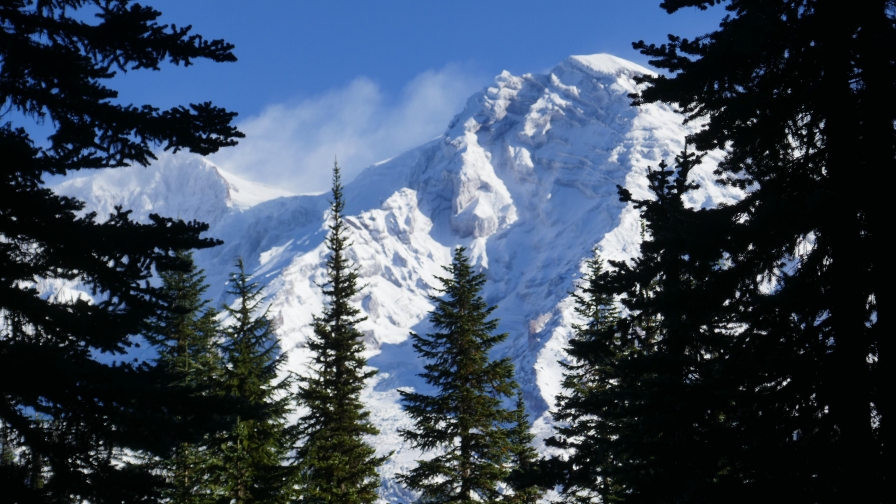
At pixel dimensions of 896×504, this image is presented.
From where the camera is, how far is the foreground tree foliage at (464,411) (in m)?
19.6

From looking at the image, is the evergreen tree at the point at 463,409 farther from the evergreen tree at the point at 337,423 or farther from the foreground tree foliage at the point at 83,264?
the foreground tree foliage at the point at 83,264

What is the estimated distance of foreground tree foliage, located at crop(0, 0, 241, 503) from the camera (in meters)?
7.87

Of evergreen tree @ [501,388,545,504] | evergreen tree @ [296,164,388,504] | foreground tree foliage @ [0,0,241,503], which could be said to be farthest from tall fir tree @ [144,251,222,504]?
foreground tree foliage @ [0,0,241,503]

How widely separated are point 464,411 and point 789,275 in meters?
13.4

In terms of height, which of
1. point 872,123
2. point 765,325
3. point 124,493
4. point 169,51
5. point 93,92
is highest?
point 169,51

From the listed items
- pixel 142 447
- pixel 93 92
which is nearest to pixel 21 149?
pixel 93 92

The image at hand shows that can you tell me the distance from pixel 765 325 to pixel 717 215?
148 centimetres

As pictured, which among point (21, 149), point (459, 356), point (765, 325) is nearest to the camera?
point (21, 149)

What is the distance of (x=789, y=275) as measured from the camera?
8.20 m

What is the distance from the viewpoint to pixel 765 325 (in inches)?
351

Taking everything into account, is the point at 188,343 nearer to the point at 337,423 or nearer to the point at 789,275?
the point at 337,423

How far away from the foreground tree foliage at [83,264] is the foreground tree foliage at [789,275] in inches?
223

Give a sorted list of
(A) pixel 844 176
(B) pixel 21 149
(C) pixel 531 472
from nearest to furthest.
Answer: (B) pixel 21 149 → (A) pixel 844 176 → (C) pixel 531 472

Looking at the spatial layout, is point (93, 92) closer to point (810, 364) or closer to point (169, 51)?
point (169, 51)
